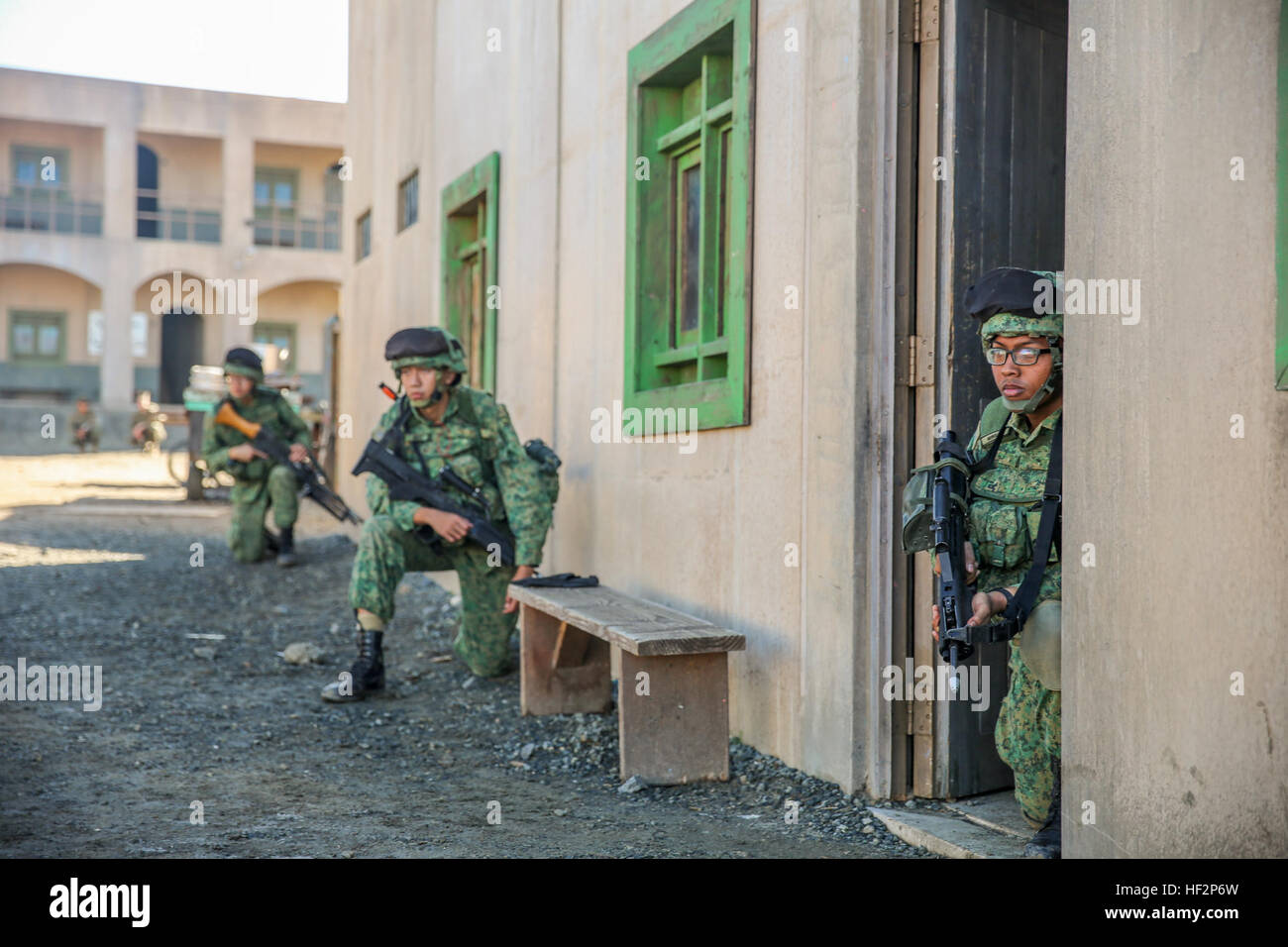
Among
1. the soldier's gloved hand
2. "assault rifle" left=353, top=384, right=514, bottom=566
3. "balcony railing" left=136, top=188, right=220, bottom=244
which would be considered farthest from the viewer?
"balcony railing" left=136, top=188, right=220, bottom=244

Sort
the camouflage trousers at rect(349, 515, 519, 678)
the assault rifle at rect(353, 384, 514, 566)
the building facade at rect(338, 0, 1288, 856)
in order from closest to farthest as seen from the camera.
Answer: the building facade at rect(338, 0, 1288, 856) < the assault rifle at rect(353, 384, 514, 566) < the camouflage trousers at rect(349, 515, 519, 678)

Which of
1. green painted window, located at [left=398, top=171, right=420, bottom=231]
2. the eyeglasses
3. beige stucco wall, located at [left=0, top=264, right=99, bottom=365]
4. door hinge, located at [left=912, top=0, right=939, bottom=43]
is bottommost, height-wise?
the eyeglasses

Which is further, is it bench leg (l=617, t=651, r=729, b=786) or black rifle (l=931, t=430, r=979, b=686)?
bench leg (l=617, t=651, r=729, b=786)

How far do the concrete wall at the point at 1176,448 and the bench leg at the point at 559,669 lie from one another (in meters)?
2.61

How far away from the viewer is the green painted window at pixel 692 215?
172 inches

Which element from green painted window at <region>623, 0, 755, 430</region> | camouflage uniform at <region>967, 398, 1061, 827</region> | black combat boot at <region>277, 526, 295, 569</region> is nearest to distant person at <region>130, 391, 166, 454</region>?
black combat boot at <region>277, 526, 295, 569</region>

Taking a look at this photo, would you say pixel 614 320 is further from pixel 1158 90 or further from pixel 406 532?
pixel 1158 90

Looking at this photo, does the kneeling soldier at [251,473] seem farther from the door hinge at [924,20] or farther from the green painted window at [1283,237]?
the green painted window at [1283,237]

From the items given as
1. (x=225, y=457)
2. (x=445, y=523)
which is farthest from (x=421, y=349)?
(x=225, y=457)

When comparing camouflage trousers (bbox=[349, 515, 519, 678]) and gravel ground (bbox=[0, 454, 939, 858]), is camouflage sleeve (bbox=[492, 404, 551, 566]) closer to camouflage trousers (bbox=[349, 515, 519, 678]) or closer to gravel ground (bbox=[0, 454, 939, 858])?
camouflage trousers (bbox=[349, 515, 519, 678])

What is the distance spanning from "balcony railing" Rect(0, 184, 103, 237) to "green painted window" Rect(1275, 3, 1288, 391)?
26.0 metres

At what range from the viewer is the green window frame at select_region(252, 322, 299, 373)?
87.2ft

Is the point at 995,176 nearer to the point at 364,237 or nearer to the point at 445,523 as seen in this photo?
the point at 445,523
